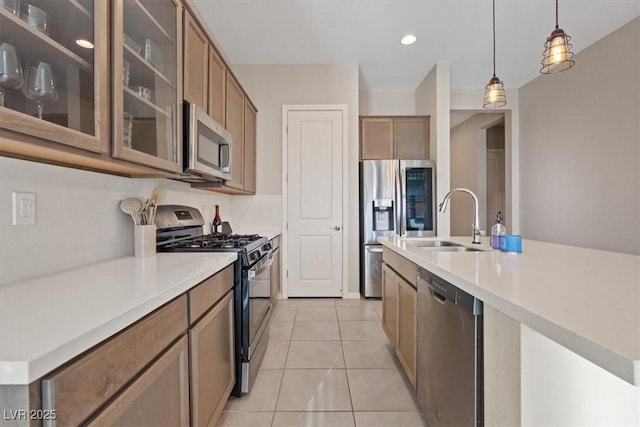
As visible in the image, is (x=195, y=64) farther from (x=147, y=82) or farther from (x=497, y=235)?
(x=497, y=235)

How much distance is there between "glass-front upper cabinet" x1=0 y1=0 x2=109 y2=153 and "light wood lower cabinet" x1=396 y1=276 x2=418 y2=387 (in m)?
1.59

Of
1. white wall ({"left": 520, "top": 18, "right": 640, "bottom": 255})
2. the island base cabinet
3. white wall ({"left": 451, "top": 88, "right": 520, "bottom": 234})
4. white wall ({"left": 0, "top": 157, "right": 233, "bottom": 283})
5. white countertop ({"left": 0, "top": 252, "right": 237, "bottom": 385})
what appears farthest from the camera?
white wall ({"left": 451, "top": 88, "right": 520, "bottom": 234})

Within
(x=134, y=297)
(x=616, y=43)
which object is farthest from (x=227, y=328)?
(x=616, y=43)

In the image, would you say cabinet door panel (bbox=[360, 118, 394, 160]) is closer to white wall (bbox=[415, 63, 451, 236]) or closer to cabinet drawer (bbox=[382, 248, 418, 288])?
white wall (bbox=[415, 63, 451, 236])

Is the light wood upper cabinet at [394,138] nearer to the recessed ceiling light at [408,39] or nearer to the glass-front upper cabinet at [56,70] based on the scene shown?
the recessed ceiling light at [408,39]

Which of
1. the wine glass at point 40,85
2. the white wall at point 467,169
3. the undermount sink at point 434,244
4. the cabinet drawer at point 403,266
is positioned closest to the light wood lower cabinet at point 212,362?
the wine glass at point 40,85

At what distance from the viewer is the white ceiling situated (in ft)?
8.86

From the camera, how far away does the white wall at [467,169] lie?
574 cm

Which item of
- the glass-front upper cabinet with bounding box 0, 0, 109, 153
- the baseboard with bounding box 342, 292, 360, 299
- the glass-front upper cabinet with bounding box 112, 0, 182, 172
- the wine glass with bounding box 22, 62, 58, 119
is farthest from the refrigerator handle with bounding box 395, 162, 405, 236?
the wine glass with bounding box 22, 62, 58, 119

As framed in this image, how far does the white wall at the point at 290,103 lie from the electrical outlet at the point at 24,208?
265 centimetres

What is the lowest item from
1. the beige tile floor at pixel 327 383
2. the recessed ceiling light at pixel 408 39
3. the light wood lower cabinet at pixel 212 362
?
the beige tile floor at pixel 327 383

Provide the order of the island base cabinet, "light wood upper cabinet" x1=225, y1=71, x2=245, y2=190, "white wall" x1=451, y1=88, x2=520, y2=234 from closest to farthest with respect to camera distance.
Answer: the island base cabinet < "light wood upper cabinet" x1=225, y1=71, x2=245, y2=190 < "white wall" x1=451, y1=88, x2=520, y2=234

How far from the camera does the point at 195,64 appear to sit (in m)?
1.85

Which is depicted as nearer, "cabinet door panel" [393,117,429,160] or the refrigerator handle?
the refrigerator handle
